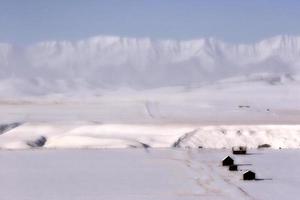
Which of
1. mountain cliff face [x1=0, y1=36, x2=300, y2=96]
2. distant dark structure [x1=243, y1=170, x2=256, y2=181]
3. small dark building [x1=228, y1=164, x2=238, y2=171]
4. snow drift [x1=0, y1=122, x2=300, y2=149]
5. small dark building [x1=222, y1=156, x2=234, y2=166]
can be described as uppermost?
mountain cliff face [x1=0, y1=36, x2=300, y2=96]

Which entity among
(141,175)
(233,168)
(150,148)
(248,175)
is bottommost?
(248,175)

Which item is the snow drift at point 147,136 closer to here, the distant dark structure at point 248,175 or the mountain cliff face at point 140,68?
the distant dark structure at point 248,175

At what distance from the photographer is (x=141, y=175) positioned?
22.5 metres

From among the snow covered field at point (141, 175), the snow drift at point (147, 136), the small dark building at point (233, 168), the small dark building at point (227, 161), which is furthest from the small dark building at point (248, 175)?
the snow drift at point (147, 136)

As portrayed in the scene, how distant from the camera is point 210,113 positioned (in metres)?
53.8

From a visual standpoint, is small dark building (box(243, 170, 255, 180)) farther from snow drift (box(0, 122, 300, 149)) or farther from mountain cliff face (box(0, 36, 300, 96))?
mountain cliff face (box(0, 36, 300, 96))

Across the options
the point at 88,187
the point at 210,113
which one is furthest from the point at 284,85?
A: the point at 88,187

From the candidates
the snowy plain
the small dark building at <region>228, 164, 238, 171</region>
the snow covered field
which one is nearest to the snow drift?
the snowy plain

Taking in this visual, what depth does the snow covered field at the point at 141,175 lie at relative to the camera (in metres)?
18.9

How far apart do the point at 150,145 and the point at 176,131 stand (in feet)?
13.9

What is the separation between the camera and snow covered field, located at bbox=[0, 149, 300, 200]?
62.1ft

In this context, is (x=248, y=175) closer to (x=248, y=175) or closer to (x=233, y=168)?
(x=248, y=175)

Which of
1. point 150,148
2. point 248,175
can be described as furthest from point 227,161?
point 150,148

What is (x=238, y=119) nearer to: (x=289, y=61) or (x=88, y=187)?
(x=88, y=187)
